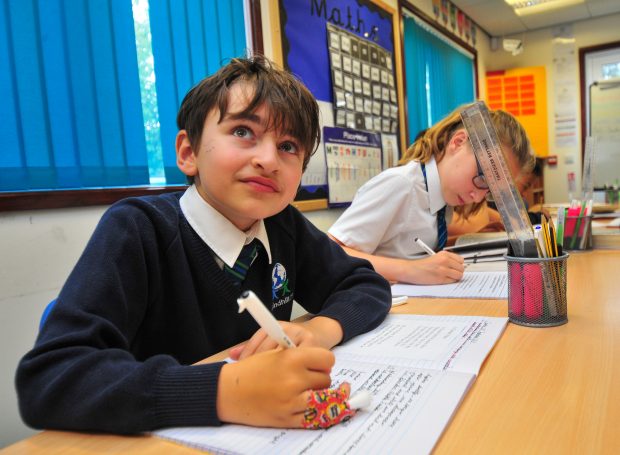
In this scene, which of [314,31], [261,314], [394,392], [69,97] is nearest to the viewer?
[261,314]

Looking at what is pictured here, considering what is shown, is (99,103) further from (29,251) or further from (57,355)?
(57,355)

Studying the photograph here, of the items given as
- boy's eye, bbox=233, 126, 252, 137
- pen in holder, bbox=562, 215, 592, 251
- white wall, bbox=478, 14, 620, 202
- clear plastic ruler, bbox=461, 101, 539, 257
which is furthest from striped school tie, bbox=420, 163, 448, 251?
white wall, bbox=478, 14, 620, 202

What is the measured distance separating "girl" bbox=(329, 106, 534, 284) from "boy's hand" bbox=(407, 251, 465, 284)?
0.20 metres

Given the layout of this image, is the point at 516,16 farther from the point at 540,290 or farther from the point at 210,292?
the point at 210,292

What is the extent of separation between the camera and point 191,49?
1.56 meters

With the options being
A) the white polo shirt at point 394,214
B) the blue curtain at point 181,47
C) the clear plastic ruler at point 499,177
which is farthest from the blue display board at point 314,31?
the clear plastic ruler at point 499,177

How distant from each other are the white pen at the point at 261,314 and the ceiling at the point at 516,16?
405 cm

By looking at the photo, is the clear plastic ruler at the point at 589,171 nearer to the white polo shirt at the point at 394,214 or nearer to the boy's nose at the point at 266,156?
the white polo shirt at the point at 394,214

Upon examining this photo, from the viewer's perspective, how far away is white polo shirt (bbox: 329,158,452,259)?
1.35m

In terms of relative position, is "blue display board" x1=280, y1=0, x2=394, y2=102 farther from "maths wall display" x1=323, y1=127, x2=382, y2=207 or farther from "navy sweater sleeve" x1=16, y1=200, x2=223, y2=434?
"navy sweater sleeve" x1=16, y1=200, x2=223, y2=434

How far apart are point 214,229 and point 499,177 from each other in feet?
1.48

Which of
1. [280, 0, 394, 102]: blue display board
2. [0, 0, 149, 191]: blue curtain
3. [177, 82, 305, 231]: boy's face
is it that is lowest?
[177, 82, 305, 231]: boy's face

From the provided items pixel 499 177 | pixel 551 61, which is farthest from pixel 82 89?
pixel 551 61

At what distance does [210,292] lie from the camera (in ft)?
2.41
